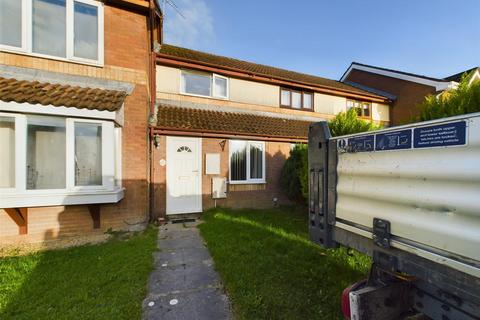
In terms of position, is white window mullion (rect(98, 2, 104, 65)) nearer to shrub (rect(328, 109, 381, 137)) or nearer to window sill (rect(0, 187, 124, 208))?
window sill (rect(0, 187, 124, 208))

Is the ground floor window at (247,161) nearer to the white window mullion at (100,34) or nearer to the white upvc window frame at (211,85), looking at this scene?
the white upvc window frame at (211,85)

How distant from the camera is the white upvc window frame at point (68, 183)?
15.4ft

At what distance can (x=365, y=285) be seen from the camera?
2.04 metres

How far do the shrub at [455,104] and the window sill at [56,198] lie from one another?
6387 mm

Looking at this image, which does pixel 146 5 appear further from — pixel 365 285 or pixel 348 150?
pixel 365 285

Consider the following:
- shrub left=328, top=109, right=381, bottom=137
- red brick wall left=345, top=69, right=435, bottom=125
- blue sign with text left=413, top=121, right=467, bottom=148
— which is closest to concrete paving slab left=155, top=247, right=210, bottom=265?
blue sign with text left=413, top=121, right=467, bottom=148

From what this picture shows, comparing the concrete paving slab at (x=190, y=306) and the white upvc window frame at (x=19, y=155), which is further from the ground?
the white upvc window frame at (x=19, y=155)

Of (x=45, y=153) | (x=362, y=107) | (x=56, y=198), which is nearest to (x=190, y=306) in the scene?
(x=56, y=198)

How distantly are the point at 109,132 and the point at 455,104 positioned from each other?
21.2ft

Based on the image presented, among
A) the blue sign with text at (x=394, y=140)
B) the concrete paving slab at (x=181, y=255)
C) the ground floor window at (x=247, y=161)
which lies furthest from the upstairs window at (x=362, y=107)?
the blue sign with text at (x=394, y=140)

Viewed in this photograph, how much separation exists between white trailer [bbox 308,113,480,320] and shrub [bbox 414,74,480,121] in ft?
7.72

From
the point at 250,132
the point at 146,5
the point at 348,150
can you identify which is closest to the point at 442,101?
the point at 348,150

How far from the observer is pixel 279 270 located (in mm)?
3891

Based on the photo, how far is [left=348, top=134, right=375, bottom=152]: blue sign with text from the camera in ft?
6.65
